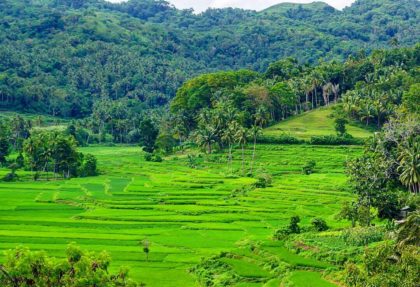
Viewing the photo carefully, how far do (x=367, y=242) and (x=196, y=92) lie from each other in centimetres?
9159

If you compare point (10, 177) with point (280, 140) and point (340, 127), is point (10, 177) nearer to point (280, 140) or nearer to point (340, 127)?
point (280, 140)

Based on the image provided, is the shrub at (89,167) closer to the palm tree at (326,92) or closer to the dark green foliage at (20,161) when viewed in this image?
the dark green foliage at (20,161)

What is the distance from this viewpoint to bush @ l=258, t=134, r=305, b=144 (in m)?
108

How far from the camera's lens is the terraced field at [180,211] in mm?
48625

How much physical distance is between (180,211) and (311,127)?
59.2 meters

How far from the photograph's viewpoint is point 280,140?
109312mm

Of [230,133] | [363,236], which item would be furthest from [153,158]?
[363,236]

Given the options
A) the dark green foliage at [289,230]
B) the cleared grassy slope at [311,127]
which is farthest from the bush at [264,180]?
the dark green foliage at [289,230]

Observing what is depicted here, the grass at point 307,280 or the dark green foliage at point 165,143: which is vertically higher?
the dark green foliage at point 165,143

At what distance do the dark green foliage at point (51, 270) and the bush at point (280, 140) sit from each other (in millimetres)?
80870

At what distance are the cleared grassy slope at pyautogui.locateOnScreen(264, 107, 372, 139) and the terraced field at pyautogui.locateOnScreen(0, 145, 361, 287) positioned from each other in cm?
961

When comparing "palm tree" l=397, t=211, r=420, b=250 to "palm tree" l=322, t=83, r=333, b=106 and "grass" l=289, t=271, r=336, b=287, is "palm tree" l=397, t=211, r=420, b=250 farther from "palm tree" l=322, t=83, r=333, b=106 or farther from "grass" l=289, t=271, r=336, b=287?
"palm tree" l=322, t=83, r=333, b=106

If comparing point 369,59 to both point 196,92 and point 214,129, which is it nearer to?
point 196,92

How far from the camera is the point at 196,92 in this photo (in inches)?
5413
